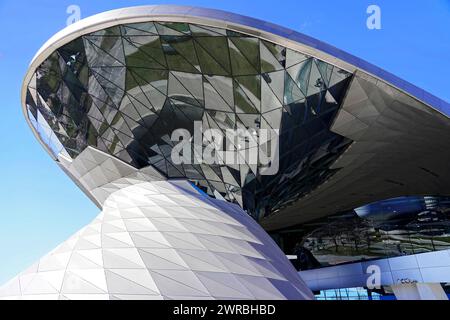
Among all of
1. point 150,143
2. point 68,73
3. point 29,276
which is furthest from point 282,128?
point 29,276

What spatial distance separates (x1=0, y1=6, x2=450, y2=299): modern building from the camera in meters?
7.24

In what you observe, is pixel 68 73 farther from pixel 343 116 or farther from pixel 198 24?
pixel 343 116

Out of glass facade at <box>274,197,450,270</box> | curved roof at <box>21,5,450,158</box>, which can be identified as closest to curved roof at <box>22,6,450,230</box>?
curved roof at <box>21,5,450,158</box>

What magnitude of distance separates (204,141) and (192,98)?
2.21 m

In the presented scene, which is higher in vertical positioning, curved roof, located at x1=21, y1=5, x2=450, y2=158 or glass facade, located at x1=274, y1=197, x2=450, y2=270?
curved roof, located at x1=21, y1=5, x2=450, y2=158

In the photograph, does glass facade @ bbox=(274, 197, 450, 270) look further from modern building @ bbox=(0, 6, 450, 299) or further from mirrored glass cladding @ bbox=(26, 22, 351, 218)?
mirrored glass cladding @ bbox=(26, 22, 351, 218)

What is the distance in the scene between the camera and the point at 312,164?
16.2m

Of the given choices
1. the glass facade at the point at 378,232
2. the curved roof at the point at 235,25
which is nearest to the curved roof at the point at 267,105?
the curved roof at the point at 235,25

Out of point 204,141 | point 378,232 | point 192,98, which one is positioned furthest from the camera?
point 378,232

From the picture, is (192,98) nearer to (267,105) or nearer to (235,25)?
(267,105)

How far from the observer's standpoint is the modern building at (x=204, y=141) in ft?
23.8

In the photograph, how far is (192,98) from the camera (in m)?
12.8

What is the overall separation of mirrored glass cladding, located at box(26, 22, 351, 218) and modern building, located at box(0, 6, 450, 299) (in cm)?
5

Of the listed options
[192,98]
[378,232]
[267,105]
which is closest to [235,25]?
[267,105]
